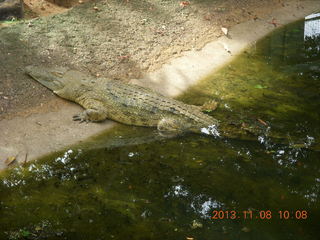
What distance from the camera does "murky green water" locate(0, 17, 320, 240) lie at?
160 inches

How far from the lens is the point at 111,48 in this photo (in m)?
7.31

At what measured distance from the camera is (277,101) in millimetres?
6355

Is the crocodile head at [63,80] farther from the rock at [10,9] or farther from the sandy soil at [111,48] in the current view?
the rock at [10,9]

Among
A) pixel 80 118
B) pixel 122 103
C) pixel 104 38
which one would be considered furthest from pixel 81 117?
pixel 104 38

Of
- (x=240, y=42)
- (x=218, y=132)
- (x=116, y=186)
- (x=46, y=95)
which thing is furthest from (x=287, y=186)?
(x=240, y=42)

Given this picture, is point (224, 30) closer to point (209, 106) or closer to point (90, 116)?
point (209, 106)

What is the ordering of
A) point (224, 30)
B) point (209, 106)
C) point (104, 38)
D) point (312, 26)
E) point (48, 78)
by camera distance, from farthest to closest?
point (312, 26) → point (224, 30) → point (104, 38) → point (48, 78) → point (209, 106)

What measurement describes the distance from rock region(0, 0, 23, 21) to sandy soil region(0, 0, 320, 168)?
2.85ft

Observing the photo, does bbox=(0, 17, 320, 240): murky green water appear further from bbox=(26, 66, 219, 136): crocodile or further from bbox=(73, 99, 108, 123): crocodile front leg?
bbox=(73, 99, 108, 123): crocodile front leg

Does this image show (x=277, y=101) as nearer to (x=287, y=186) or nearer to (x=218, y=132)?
A: (x=218, y=132)
